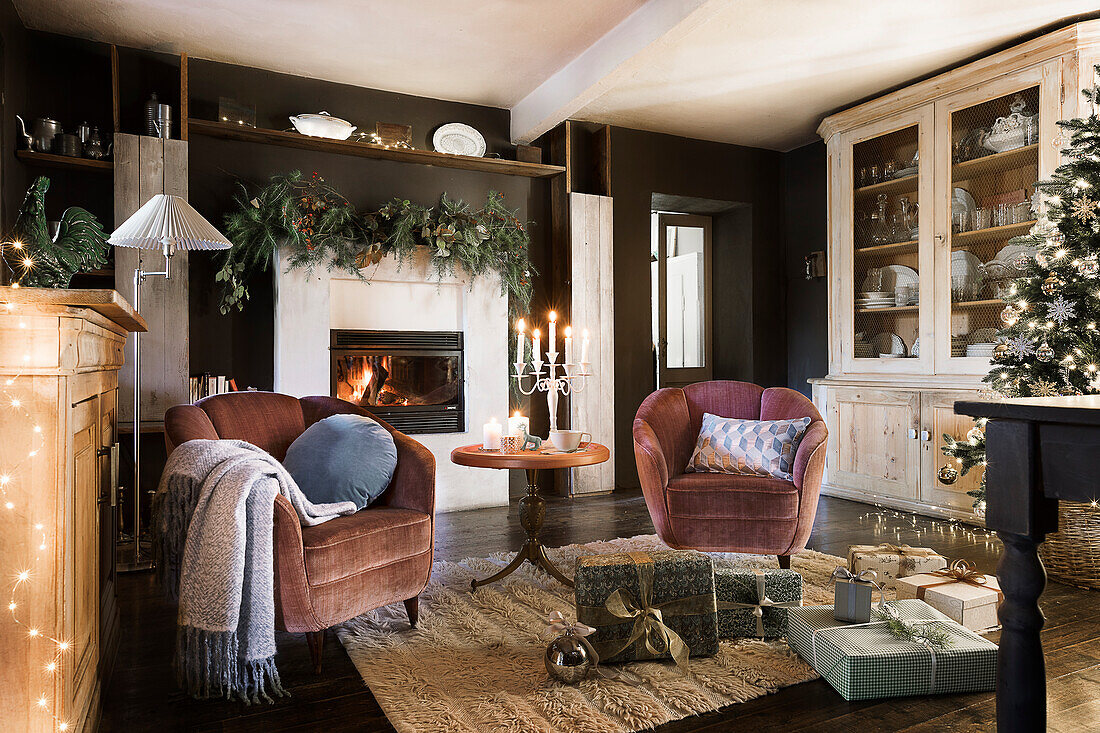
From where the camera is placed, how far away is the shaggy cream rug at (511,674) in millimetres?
1969

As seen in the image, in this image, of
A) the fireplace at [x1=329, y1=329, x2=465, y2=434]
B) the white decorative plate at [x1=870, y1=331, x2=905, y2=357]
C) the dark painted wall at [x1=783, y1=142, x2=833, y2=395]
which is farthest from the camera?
the dark painted wall at [x1=783, y1=142, x2=833, y2=395]

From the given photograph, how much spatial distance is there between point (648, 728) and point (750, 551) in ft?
4.41

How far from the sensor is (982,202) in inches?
168

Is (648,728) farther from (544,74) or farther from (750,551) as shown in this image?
(544,74)

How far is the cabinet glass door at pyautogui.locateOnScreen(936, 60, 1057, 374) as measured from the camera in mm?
4000

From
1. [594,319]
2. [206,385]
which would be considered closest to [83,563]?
[206,385]

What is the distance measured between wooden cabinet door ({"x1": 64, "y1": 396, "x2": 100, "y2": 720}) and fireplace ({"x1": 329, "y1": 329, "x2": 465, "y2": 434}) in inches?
100

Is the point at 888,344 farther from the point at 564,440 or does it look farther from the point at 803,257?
the point at 564,440

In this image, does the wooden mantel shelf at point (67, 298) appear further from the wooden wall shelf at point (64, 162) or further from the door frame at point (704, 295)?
the door frame at point (704, 295)

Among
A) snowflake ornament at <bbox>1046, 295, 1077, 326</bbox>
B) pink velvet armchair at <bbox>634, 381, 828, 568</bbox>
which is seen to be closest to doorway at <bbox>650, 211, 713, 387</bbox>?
pink velvet armchair at <bbox>634, 381, 828, 568</bbox>

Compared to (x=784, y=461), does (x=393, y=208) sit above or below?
above

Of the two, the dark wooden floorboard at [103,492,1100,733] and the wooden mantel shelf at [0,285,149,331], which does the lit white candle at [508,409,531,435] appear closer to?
the dark wooden floorboard at [103,492,1100,733]

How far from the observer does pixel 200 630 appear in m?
2.04

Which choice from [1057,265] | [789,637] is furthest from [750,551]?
[1057,265]
